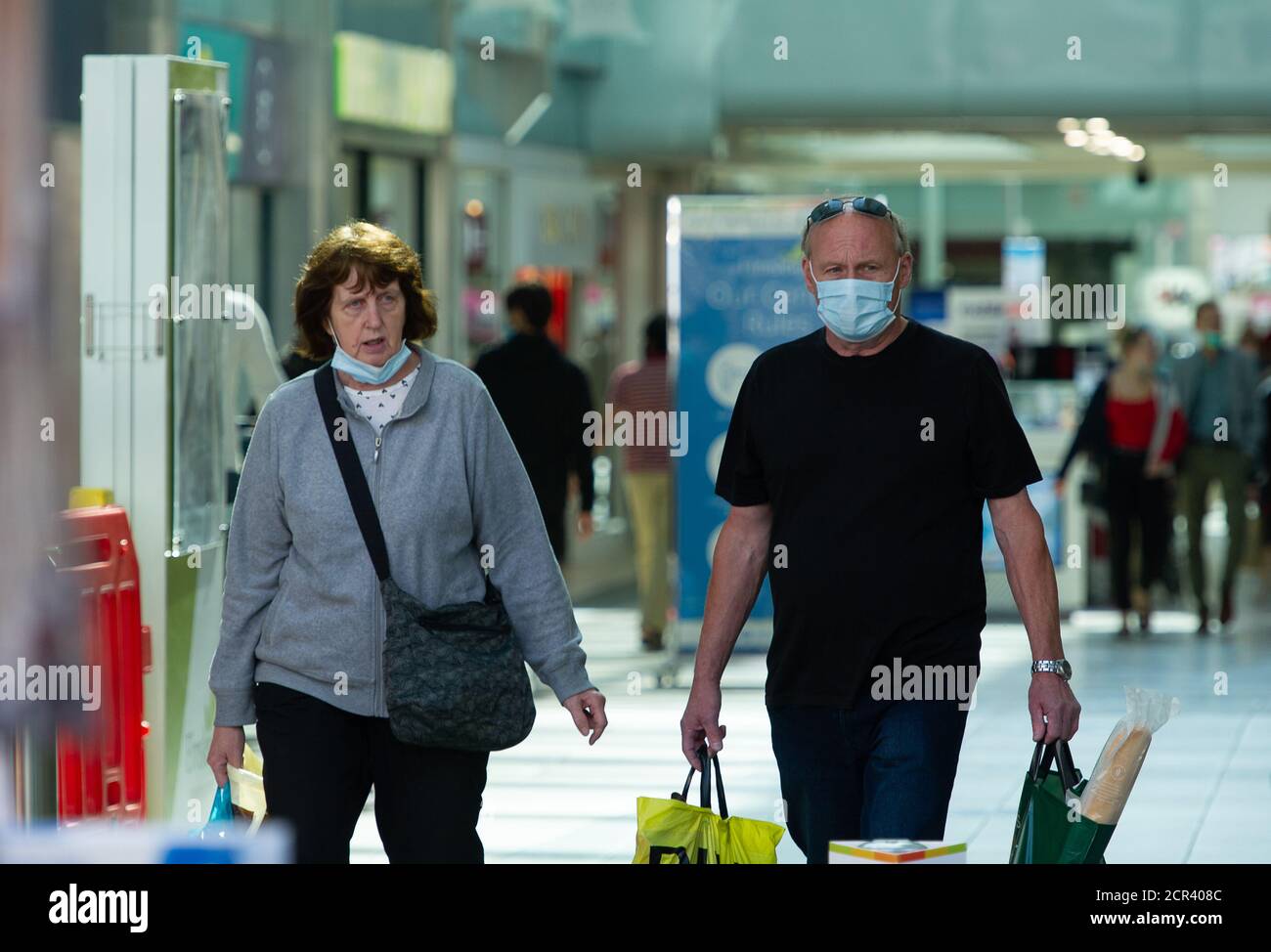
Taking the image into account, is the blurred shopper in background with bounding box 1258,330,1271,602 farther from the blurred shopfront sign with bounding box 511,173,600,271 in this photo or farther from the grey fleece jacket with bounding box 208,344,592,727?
the grey fleece jacket with bounding box 208,344,592,727

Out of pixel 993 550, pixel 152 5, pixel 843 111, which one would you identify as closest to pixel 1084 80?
pixel 843 111

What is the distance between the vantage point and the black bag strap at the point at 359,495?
373 cm

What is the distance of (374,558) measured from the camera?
373cm

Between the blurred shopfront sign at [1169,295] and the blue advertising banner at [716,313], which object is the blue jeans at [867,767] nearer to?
the blue advertising banner at [716,313]

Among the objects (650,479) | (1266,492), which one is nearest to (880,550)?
(650,479)

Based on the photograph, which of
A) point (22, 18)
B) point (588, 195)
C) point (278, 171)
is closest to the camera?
point (22, 18)

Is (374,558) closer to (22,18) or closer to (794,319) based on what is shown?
(22,18)

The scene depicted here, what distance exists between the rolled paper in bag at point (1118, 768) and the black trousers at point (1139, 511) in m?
9.53

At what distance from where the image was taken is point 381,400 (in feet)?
12.7

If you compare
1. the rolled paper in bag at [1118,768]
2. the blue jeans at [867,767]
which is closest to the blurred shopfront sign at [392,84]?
the blue jeans at [867,767]

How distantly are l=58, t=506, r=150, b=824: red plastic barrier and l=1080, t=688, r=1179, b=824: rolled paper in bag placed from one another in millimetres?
2793

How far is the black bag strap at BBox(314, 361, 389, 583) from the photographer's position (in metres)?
3.73

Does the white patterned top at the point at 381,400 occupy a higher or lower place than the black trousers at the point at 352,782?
higher

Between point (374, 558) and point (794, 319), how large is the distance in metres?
6.46
